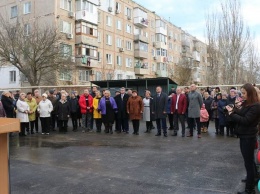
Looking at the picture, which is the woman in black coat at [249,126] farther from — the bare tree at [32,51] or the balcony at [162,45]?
the balcony at [162,45]

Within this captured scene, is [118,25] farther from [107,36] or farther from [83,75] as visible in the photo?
[83,75]

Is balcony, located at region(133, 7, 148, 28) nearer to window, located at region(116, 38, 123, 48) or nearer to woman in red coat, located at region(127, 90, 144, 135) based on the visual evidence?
window, located at region(116, 38, 123, 48)

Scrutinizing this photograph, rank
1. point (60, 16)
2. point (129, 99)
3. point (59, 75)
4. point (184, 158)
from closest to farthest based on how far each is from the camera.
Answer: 1. point (184, 158)
2. point (129, 99)
3. point (59, 75)
4. point (60, 16)

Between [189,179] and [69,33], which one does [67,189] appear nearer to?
[189,179]

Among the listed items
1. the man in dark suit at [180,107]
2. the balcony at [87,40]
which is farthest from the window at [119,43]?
the man in dark suit at [180,107]

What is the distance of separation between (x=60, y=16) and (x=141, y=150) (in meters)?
30.0

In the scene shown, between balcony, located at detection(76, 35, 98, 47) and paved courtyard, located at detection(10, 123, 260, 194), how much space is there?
2740 cm

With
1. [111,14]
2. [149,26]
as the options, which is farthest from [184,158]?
[149,26]

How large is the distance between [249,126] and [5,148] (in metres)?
3.74

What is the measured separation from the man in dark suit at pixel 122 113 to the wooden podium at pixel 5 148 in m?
10.3

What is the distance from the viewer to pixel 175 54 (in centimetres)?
6650

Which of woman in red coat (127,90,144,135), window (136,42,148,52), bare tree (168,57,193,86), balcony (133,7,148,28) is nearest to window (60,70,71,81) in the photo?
bare tree (168,57,193,86)

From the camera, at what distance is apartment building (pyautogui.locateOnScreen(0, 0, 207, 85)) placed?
35.8 m

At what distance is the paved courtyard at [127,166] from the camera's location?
5414mm
